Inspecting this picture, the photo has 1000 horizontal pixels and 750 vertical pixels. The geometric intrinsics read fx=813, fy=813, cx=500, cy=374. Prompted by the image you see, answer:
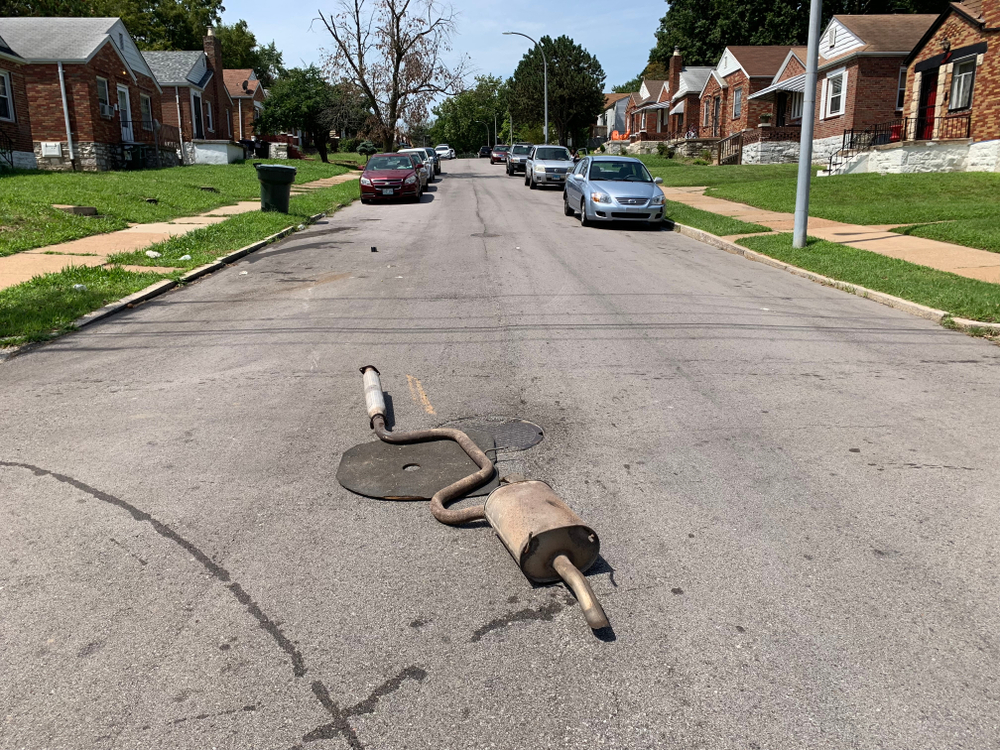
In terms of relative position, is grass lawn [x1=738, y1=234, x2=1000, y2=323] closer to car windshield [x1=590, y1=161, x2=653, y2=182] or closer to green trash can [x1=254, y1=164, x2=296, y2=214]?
car windshield [x1=590, y1=161, x2=653, y2=182]

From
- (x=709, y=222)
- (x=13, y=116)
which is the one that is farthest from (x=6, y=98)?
(x=709, y=222)

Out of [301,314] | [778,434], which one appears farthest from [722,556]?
[301,314]

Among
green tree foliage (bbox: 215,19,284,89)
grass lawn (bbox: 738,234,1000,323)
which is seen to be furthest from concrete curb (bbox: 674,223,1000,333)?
green tree foliage (bbox: 215,19,284,89)

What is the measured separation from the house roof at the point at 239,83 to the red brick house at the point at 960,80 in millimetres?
43686

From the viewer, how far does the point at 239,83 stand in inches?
2274

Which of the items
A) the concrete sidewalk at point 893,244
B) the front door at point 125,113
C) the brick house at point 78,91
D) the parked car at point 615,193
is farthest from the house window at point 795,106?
the front door at point 125,113

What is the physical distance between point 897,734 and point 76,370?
648cm

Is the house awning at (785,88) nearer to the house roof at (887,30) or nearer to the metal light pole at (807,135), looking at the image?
the house roof at (887,30)

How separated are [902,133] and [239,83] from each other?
148 ft

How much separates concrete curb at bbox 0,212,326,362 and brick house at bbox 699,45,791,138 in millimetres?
32969

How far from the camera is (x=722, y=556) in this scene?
370 centimetres

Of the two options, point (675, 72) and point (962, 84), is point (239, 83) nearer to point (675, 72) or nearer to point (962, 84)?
point (675, 72)

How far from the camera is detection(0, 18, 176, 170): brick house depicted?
3081cm

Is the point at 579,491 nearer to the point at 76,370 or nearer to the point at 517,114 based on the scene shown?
the point at 76,370
